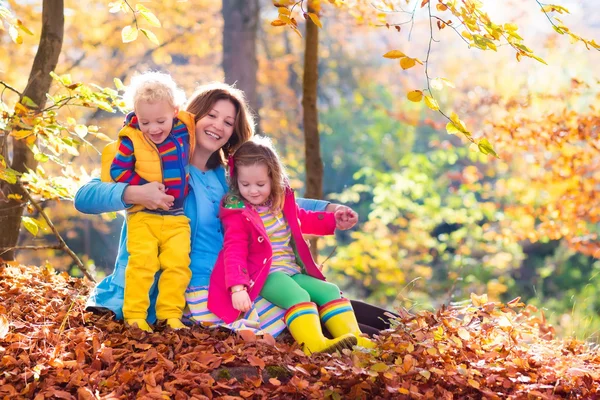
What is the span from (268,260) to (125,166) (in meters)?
0.76

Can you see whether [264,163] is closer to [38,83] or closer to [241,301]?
[241,301]

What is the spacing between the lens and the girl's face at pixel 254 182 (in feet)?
9.05

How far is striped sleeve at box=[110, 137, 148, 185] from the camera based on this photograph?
271cm

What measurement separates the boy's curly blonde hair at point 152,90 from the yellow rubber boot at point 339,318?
1134mm

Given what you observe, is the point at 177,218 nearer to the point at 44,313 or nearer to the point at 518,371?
the point at 44,313

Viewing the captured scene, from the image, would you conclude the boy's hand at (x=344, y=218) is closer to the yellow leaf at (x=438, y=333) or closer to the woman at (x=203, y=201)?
the woman at (x=203, y=201)

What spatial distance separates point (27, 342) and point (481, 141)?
192 centimetres

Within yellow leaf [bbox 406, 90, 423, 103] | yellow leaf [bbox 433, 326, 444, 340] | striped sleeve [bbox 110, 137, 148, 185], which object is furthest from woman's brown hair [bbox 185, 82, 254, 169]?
yellow leaf [bbox 433, 326, 444, 340]

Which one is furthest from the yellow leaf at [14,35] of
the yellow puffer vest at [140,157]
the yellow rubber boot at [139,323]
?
the yellow rubber boot at [139,323]

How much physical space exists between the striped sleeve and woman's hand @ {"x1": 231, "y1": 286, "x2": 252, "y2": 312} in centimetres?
66

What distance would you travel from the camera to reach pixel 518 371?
2.40 meters

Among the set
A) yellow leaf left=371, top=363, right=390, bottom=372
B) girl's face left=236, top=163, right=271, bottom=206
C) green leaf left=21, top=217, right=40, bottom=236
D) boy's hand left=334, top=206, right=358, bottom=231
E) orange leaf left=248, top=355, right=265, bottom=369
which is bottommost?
orange leaf left=248, top=355, right=265, bottom=369

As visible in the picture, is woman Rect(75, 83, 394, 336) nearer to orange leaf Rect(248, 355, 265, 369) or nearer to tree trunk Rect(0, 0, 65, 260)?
orange leaf Rect(248, 355, 265, 369)

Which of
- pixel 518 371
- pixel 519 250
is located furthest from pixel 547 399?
pixel 519 250
